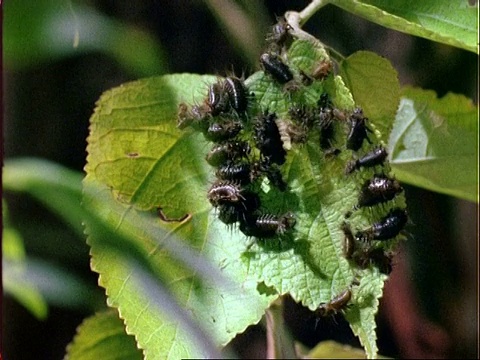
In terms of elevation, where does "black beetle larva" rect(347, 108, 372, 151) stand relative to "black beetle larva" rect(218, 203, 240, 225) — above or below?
above

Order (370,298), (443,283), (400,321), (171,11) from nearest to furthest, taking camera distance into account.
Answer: (370,298) < (171,11) < (400,321) < (443,283)

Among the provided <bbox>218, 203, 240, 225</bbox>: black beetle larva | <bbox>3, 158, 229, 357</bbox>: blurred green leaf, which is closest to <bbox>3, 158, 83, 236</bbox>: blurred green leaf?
<bbox>3, 158, 229, 357</bbox>: blurred green leaf

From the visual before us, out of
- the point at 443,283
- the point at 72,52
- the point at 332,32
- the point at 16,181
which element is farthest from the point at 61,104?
the point at 443,283

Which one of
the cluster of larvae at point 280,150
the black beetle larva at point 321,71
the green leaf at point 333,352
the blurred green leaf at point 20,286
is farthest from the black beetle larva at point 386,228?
the blurred green leaf at point 20,286

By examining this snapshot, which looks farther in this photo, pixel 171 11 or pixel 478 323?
pixel 478 323

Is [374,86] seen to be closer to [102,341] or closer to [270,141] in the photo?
[270,141]

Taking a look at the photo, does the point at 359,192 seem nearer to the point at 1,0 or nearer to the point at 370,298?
the point at 370,298

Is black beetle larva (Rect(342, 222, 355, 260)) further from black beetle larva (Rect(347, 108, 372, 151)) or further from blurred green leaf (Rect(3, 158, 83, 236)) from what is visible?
blurred green leaf (Rect(3, 158, 83, 236))
